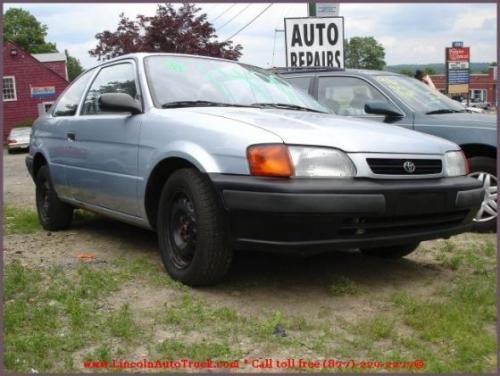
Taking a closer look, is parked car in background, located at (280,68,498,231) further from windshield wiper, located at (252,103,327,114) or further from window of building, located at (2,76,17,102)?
window of building, located at (2,76,17,102)

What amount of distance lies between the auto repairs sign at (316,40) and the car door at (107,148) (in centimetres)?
444

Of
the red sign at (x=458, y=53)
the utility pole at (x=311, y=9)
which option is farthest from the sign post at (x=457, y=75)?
the utility pole at (x=311, y=9)

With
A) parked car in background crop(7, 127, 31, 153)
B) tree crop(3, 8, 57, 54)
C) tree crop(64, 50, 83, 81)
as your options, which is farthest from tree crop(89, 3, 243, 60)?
tree crop(64, 50, 83, 81)

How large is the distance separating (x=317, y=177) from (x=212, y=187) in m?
0.65

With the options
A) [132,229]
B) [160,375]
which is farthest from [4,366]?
[132,229]

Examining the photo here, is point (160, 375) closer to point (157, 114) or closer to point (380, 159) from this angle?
point (380, 159)

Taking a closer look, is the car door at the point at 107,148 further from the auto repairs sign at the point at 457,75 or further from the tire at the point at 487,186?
the auto repairs sign at the point at 457,75

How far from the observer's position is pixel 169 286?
3.94 meters

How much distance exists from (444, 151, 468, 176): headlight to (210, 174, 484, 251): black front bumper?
0.30m

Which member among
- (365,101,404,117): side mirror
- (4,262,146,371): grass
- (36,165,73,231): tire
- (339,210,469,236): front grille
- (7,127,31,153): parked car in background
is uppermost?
(365,101,404,117): side mirror

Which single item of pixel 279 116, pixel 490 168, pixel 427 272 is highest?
pixel 279 116

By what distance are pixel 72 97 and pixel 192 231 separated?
8.67ft

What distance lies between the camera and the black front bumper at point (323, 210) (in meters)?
3.35

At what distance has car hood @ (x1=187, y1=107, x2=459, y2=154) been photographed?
3.58m
